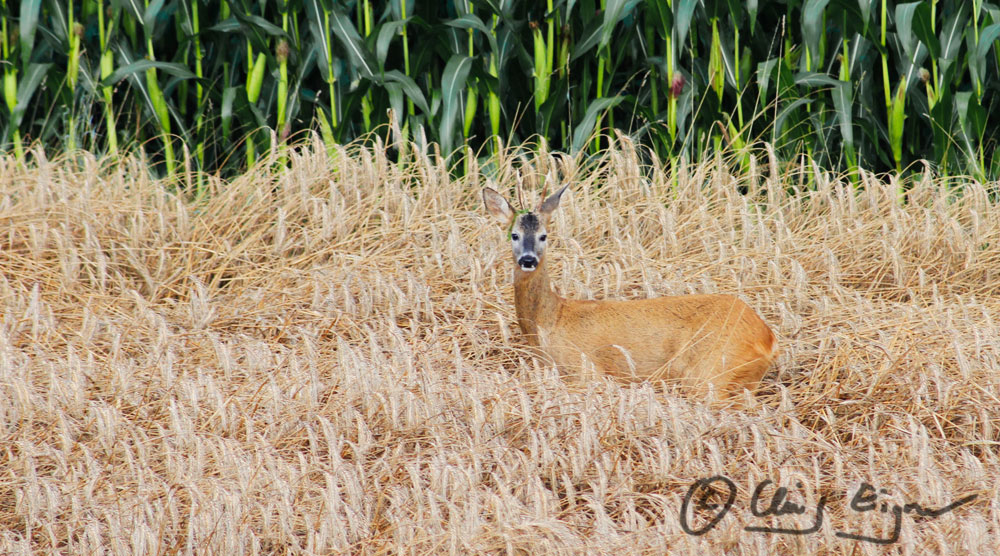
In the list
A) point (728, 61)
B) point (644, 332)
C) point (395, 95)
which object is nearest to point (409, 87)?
point (395, 95)

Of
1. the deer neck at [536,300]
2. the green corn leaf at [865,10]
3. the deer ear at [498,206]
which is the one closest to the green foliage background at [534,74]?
the green corn leaf at [865,10]

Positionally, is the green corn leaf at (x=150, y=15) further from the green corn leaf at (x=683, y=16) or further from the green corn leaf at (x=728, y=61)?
the green corn leaf at (x=728, y=61)

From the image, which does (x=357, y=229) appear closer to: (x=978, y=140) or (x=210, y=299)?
(x=210, y=299)

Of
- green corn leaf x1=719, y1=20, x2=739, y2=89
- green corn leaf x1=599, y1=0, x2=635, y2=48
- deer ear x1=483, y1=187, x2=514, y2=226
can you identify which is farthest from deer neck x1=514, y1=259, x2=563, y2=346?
green corn leaf x1=719, y1=20, x2=739, y2=89

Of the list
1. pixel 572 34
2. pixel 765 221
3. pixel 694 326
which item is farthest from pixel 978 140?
pixel 694 326

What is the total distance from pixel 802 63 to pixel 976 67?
1029 mm

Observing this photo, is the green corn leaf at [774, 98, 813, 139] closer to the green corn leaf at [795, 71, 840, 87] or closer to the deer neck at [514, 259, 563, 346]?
the green corn leaf at [795, 71, 840, 87]

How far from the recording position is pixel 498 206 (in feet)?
16.1

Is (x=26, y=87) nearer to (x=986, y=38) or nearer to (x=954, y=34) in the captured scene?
(x=954, y=34)

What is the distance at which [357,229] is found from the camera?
6066mm

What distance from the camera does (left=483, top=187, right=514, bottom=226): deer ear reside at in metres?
4.84

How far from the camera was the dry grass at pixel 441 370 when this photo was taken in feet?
10.8
